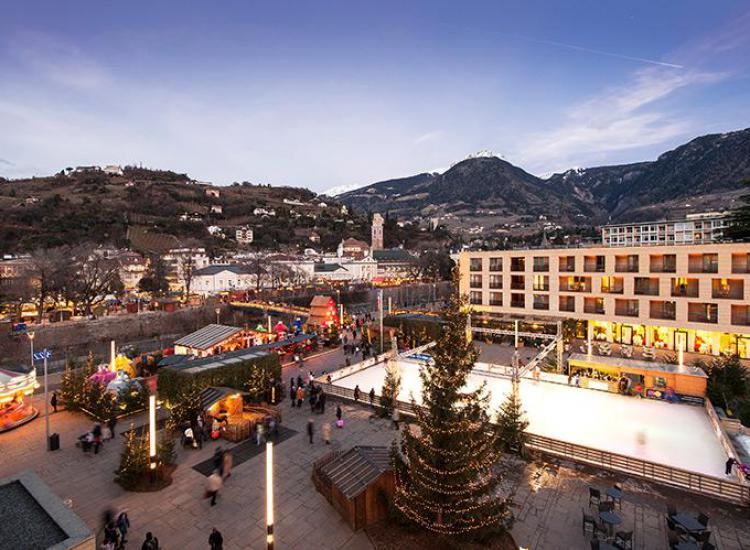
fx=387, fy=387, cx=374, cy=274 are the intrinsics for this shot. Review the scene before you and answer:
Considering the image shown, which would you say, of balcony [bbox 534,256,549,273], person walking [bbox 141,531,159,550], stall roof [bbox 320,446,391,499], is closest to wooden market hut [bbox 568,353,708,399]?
balcony [bbox 534,256,549,273]

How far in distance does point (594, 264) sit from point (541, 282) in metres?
5.23

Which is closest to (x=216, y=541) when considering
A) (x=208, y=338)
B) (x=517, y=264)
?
(x=208, y=338)

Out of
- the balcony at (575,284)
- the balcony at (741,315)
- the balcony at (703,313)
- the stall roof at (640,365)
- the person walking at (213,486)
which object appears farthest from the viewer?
the balcony at (575,284)

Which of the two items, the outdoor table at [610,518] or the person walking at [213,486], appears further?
the person walking at [213,486]

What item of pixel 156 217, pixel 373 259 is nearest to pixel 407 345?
pixel 373 259

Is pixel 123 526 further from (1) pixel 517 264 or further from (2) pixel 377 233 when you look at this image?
(2) pixel 377 233

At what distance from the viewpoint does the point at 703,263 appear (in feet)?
105

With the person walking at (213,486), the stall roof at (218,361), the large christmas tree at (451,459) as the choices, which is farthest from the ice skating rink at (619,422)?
the person walking at (213,486)

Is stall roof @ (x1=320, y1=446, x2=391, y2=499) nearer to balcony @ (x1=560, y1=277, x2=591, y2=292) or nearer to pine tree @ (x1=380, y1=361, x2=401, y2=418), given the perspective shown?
pine tree @ (x1=380, y1=361, x2=401, y2=418)

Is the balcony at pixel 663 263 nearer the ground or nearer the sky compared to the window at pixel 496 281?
nearer the sky

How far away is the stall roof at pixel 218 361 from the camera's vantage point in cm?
2070

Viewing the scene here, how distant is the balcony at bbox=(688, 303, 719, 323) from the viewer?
3145 centimetres

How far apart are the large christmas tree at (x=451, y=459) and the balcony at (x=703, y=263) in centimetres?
3267

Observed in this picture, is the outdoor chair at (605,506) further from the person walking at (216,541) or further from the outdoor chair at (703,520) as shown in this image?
the person walking at (216,541)
